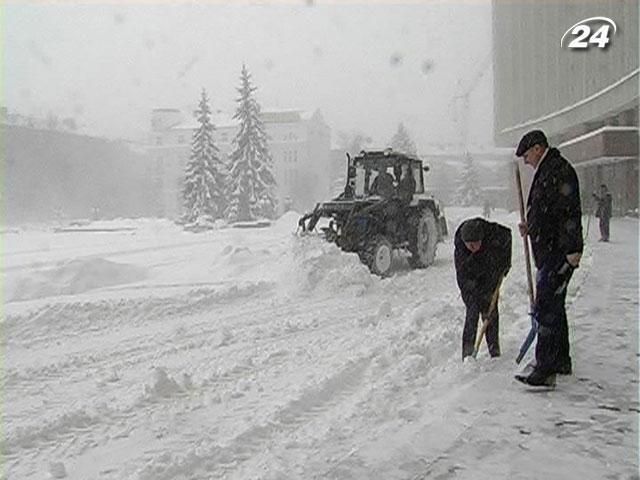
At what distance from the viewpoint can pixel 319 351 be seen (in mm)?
5793

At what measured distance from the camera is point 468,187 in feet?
32.0

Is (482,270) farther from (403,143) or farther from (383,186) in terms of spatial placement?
(383,186)

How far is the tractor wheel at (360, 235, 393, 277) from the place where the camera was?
10641 mm

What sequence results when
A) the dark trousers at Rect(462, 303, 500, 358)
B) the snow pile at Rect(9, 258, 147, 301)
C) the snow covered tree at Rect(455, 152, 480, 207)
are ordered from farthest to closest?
1. the snow pile at Rect(9, 258, 147, 301)
2. the snow covered tree at Rect(455, 152, 480, 207)
3. the dark trousers at Rect(462, 303, 500, 358)

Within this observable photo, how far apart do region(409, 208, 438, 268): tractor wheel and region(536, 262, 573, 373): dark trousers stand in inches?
293

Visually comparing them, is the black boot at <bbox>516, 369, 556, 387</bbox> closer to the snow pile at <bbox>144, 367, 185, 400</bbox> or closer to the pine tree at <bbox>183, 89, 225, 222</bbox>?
the snow pile at <bbox>144, 367, 185, 400</bbox>

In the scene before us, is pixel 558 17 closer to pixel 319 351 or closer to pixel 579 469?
pixel 319 351

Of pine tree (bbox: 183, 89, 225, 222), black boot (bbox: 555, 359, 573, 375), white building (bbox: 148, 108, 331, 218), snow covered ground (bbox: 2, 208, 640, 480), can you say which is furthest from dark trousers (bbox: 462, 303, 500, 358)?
pine tree (bbox: 183, 89, 225, 222)

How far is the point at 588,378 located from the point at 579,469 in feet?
5.01

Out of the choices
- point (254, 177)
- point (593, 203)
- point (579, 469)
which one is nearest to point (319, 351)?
point (579, 469)

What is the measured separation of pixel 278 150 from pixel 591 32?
5.78m

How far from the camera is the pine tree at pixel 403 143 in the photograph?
985 cm

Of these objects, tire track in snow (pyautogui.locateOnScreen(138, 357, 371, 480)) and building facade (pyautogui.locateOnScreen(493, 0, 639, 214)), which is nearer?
tire track in snow (pyautogui.locateOnScreen(138, 357, 371, 480))

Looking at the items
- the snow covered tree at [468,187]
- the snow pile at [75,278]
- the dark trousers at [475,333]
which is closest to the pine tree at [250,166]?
the snow pile at [75,278]
